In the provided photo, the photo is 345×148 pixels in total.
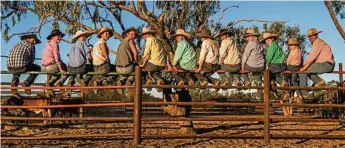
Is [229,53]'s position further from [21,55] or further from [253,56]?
[21,55]

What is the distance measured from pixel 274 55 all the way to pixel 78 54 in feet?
12.5

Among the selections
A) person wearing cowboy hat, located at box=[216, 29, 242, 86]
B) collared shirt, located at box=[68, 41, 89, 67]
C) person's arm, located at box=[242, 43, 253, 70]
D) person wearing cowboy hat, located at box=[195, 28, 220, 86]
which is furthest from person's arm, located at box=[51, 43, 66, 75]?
person's arm, located at box=[242, 43, 253, 70]

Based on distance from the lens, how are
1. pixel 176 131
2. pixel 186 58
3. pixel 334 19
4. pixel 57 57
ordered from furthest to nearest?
pixel 334 19
pixel 176 131
pixel 186 58
pixel 57 57

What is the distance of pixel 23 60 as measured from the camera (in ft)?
33.8

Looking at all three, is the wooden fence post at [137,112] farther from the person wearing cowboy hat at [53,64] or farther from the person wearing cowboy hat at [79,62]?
the person wearing cowboy hat at [53,64]

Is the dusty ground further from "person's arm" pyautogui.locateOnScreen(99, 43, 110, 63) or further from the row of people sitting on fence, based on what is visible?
"person's arm" pyautogui.locateOnScreen(99, 43, 110, 63)

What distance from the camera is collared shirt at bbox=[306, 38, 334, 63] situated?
10132mm

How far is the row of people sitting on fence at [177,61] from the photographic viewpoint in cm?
1007

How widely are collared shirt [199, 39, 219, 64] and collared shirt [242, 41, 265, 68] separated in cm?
58

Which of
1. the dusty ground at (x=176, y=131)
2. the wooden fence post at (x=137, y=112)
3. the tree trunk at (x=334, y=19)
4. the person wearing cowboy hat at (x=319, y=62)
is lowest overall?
the dusty ground at (x=176, y=131)

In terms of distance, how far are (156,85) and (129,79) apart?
2.98 ft

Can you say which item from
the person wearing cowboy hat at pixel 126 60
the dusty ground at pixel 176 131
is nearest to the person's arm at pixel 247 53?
the dusty ground at pixel 176 131

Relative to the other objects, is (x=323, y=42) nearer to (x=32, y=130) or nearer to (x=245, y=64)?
(x=245, y=64)

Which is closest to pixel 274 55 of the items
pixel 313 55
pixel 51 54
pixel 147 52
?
pixel 313 55
